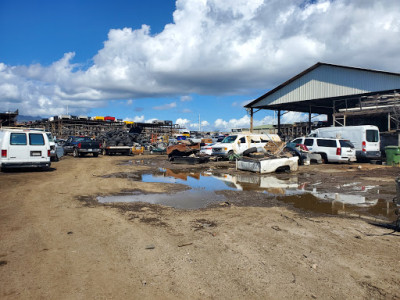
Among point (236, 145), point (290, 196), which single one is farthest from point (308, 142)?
point (290, 196)

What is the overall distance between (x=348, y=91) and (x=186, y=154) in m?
13.8

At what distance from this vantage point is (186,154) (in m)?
20.5

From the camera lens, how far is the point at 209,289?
3.31m

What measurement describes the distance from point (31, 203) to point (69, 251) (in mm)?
3896

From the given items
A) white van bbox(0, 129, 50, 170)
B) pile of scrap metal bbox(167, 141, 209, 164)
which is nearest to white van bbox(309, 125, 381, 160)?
pile of scrap metal bbox(167, 141, 209, 164)

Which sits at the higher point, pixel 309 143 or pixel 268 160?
pixel 309 143

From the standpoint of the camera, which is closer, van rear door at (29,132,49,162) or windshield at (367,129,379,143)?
van rear door at (29,132,49,162)

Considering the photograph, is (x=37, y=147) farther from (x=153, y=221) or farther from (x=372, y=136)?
(x=372, y=136)

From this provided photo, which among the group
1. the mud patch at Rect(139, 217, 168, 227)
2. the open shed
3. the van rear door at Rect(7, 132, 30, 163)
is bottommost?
the mud patch at Rect(139, 217, 168, 227)

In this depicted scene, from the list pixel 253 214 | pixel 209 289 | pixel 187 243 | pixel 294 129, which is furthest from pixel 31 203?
pixel 294 129

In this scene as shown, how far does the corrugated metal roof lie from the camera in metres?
21.4

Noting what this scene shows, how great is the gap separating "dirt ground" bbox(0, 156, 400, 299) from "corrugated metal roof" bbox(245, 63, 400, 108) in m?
18.6

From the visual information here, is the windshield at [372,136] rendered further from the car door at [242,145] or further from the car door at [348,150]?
the car door at [242,145]

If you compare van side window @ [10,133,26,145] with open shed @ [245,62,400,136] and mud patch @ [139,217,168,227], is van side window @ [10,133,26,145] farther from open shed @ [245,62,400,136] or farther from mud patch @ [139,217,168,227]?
open shed @ [245,62,400,136]
